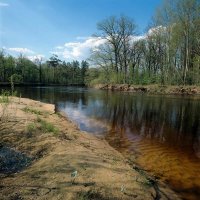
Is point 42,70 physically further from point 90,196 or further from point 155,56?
point 90,196

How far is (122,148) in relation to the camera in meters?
11.1

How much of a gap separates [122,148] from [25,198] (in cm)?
685

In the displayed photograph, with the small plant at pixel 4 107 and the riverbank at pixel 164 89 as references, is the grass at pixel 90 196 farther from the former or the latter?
the riverbank at pixel 164 89

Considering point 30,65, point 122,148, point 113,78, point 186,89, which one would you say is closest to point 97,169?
point 122,148

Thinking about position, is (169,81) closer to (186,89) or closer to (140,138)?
(186,89)

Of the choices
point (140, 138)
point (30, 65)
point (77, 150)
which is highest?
point (30, 65)

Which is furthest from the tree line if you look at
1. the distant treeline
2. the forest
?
the distant treeline

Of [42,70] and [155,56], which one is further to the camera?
[42,70]

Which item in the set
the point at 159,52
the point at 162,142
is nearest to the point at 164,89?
the point at 159,52

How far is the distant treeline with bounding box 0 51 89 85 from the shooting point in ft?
292

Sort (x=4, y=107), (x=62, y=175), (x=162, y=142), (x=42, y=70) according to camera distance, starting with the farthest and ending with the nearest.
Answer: (x=42, y=70), (x=162, y=142), (x=4, y=107), (x=62, y=175)

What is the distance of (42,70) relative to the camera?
4419 inches

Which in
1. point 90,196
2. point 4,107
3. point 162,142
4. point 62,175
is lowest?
point 162,142

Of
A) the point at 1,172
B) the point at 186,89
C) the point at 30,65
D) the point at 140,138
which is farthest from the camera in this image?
the point at 30,65
